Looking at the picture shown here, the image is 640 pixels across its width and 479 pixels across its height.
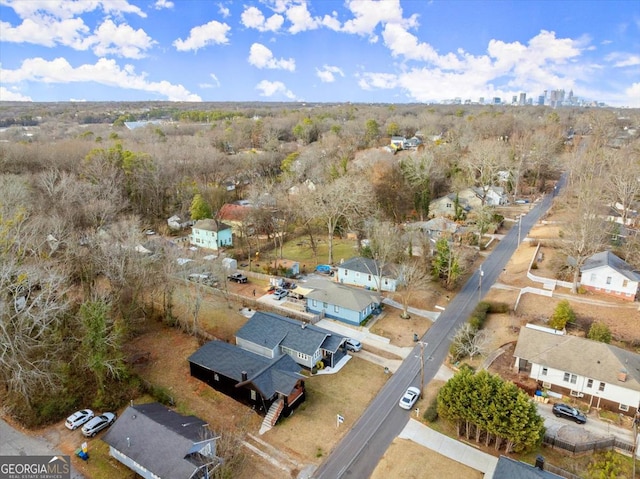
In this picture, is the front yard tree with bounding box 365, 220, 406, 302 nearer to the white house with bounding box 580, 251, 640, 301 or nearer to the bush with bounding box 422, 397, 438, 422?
the bush with bounding box 422, 397, 438, 422

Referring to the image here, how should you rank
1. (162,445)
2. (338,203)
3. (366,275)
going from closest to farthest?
1. (162,445)
2. (366,275)
3. (338,203)

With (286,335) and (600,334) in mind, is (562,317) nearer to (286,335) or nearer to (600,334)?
(600,334)

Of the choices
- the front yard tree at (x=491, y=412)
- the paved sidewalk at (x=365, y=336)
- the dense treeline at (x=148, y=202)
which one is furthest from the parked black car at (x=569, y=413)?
the dense treeline at (x=148, y=202)

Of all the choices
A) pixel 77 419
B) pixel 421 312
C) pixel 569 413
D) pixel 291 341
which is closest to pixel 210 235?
pixel 291 341

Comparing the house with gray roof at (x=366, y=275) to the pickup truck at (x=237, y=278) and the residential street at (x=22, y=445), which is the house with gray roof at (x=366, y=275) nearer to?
the pickup truck at (x=237, y=278)

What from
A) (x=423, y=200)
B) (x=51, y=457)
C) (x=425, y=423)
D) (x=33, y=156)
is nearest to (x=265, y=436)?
(x=425, y=423)
